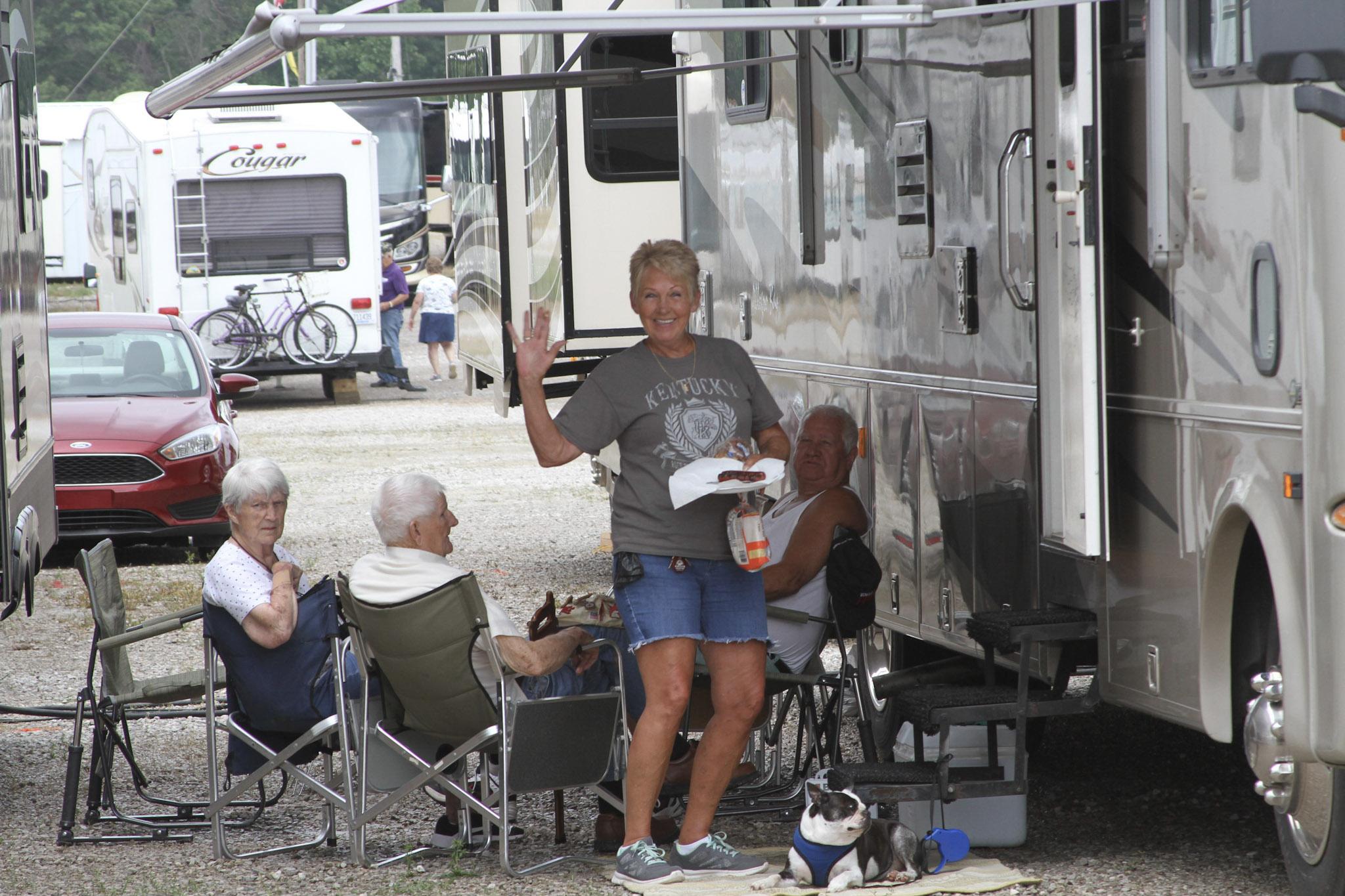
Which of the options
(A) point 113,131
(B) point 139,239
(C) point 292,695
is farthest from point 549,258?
(A) point 113,131

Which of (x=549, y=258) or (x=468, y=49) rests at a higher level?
(x=468, y=49)

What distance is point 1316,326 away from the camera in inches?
145

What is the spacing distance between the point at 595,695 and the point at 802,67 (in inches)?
90.1

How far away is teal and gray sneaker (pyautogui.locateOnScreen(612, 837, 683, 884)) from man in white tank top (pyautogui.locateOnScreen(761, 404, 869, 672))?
0.92 metres

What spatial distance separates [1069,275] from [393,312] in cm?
1833

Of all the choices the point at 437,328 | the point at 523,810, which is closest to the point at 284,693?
the point at 523,810

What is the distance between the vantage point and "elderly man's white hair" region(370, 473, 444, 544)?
204 inches

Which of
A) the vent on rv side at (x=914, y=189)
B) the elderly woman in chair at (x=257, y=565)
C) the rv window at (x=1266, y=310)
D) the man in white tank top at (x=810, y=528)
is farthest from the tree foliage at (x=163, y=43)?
the rv window at (x=1266, y=310)

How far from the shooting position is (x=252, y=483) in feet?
17.8

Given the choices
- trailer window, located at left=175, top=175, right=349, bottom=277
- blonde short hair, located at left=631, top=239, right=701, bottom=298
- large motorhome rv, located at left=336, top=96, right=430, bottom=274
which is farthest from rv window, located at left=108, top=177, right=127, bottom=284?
blonde short hair, located at left=631, top=239, right=701, bottom=298

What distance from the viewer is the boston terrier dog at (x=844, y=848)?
183 inches

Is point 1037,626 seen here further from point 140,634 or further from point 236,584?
point 140,634

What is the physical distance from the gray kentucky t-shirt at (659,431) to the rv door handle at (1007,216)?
76 centimetres

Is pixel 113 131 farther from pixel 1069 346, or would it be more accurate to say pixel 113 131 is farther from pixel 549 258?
pixel 1069 346
